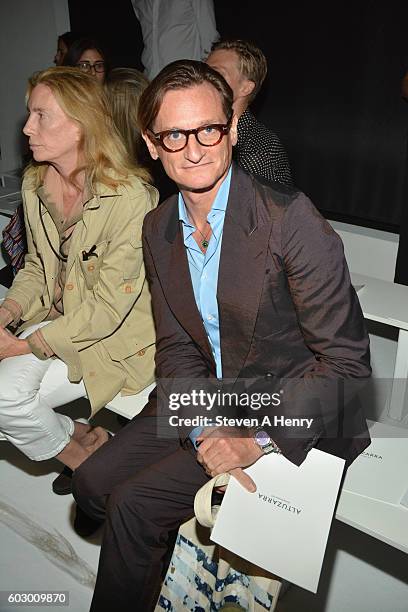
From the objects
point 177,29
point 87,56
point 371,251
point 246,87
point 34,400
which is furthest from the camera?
point 177,29

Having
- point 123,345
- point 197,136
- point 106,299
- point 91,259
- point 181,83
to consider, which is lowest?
point 123,345

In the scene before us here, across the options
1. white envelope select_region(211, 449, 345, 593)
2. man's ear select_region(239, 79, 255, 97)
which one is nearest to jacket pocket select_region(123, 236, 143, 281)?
white envelope select_region(211, 449, 345, 593)

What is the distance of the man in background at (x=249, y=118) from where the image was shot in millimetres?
2727

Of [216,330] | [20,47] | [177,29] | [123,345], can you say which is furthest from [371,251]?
[20,47]

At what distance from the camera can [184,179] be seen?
1674 millimetres

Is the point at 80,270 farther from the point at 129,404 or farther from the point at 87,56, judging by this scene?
the point at 87,56

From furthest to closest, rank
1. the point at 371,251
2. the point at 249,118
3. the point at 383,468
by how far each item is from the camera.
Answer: the point at 371,251 → the point at 249,118 → the point at 383,468

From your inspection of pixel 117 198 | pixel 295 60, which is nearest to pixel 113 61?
pixel 295 60

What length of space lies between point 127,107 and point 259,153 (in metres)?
0.57

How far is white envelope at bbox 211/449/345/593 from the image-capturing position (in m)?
1.62

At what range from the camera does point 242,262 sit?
5.57 feet

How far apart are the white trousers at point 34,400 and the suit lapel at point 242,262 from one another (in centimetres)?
76

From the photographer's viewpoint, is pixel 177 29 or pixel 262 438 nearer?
pixel 262 438

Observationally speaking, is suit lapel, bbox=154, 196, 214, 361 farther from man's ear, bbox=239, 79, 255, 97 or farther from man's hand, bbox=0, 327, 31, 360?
man's ear, bbox=239, 79, 255, 97
